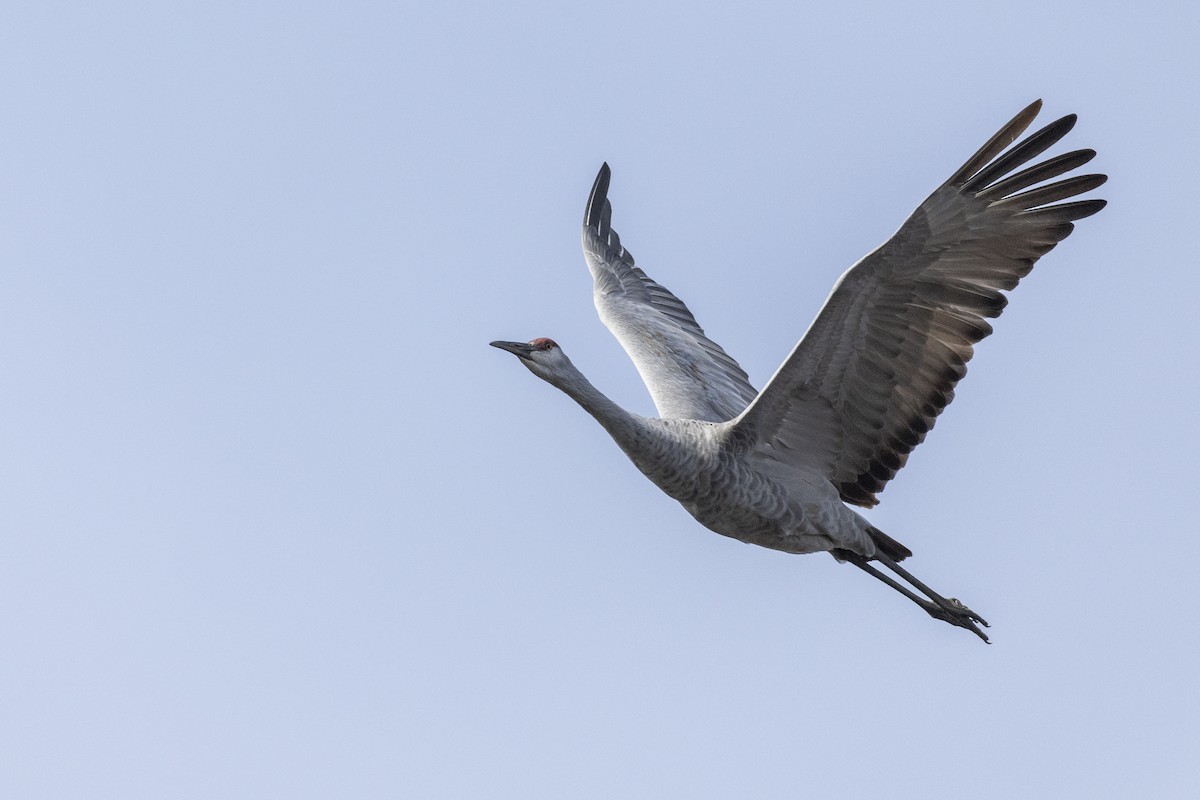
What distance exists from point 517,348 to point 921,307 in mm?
3314

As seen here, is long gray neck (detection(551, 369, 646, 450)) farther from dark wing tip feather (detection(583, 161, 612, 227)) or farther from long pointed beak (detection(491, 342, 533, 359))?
dark wing tip feather (detection(583, 161, 612, 227))

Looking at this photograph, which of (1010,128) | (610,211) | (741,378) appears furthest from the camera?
(610,211)

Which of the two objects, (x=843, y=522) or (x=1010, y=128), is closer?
(x=1010, y=128)

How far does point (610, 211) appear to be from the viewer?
71.3 ft

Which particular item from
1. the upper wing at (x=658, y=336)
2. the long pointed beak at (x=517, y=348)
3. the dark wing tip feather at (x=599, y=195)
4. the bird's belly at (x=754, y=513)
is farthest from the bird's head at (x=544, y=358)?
the dark wing tip feather at (x=599, y=195)

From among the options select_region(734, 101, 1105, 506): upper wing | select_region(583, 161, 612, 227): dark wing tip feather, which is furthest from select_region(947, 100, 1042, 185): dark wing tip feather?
select_region(583, 161, 612, 227): dark wing tip feather

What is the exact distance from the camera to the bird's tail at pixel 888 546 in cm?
1588

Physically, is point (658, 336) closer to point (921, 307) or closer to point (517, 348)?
point (517, 348)

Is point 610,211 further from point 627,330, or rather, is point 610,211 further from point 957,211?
point 957,211

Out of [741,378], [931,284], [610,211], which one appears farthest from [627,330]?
[931,284]

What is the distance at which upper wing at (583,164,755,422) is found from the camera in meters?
17.2

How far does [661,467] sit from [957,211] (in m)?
3.13

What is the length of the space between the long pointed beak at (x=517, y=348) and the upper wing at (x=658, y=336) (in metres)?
2.36

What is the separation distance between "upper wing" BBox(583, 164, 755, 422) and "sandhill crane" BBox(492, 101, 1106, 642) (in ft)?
2.52
